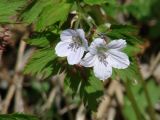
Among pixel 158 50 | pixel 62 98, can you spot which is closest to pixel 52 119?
pixel 62 98

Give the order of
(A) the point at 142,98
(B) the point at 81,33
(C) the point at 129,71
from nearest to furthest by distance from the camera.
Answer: (B) the point at 81,33, (C) the point at 129,71, (A) the point at 142,98

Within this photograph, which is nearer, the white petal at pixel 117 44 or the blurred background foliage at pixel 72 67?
the white petal at pixel 117 44

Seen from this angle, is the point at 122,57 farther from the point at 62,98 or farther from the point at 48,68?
the point at 62,98

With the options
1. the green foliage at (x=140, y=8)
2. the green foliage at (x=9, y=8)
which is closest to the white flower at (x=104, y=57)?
the green foliage at (x=9, y=8)

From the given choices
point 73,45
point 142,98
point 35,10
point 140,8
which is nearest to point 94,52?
point 73,45

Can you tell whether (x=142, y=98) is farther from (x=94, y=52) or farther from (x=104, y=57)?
(x=94, y=52)

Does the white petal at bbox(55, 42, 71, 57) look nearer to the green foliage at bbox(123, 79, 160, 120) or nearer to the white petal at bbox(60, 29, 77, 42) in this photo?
the white petal at bbox(60, 29, 77, 42)

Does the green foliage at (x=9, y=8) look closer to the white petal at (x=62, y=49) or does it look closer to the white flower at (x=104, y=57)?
the white petal at (x=62, y=49)
